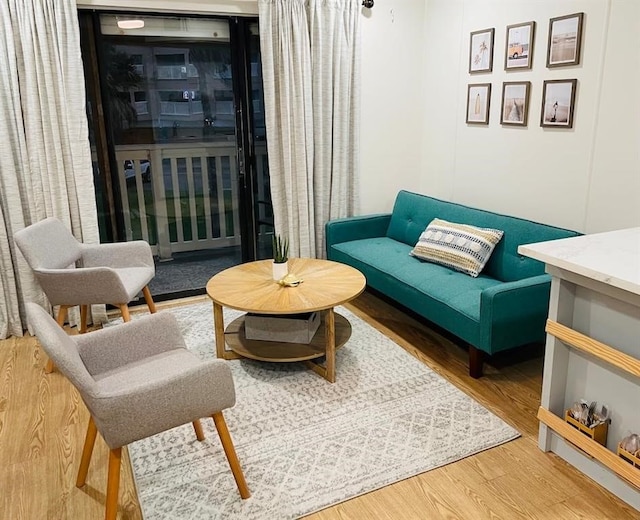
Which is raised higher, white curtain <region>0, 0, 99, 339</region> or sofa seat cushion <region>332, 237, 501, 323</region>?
white curtain <region>0, 0, 99, 339</region>

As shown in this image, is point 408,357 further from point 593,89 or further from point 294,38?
point 294,38

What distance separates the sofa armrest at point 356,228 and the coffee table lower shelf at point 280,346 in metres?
1.11

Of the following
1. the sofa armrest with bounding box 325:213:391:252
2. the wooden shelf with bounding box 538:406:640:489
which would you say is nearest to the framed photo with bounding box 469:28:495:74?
the sofa armrest with bounding box 325:213:391:252

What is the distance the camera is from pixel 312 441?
2.47 meters

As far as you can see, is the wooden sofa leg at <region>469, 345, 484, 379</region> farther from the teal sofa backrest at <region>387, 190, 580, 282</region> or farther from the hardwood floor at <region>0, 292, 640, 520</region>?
the teal sofa backrest at <region>387, 190, 580, 282</region>

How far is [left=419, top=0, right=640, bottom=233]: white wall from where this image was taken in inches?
114

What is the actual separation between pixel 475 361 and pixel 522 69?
1.97 meters

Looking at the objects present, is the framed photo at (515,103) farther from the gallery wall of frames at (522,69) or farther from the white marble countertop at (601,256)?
the white marble countertop at (601,256)

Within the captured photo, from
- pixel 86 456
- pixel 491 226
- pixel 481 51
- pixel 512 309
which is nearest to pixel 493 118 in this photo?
pixel 481 51

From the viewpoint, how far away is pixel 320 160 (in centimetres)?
432

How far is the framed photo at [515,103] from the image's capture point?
11.6 ft

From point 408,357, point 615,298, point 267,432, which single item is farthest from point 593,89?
point 267,432

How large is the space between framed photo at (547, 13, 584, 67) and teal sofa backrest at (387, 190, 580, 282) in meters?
0.99

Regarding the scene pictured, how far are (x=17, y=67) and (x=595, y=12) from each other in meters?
3.49
